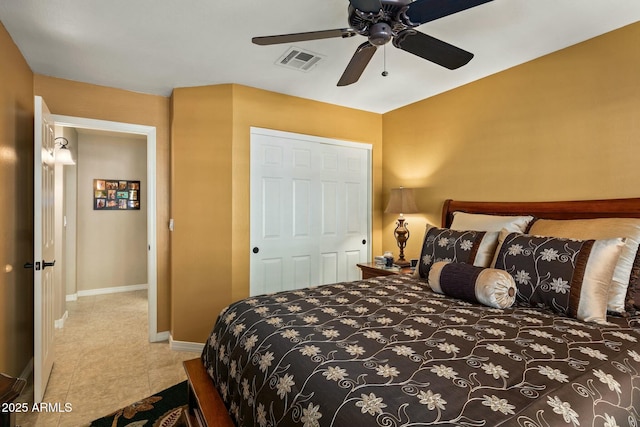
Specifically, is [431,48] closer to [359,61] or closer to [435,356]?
[359,61]

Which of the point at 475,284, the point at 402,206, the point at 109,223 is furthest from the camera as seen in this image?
the point at 109,223

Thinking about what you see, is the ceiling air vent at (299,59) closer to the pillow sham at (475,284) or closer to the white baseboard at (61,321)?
the pillow sham at (475,284)

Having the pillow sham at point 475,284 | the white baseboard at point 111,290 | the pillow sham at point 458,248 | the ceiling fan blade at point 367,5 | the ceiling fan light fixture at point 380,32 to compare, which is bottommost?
the white baseboard at point 111,290

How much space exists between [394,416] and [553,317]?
3.94 feet

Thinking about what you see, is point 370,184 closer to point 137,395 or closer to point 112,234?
point 137,395

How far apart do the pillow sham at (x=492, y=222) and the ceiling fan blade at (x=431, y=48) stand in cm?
116

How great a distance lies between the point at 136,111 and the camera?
329 cm

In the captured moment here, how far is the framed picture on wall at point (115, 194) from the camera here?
17.0ft

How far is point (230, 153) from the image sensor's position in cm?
315

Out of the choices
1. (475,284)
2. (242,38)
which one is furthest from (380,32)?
(475,284)

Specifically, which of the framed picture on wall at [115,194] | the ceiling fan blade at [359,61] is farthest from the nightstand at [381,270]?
the framed picture on wall at [115,194]

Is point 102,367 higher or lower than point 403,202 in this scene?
lower

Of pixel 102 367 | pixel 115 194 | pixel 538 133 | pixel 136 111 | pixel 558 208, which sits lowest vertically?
pixel 102 367

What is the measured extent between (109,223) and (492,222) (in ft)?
17.6
